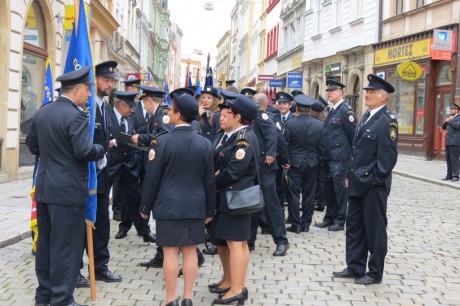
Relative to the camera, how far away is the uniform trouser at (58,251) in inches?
185

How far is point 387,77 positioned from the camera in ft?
78.1

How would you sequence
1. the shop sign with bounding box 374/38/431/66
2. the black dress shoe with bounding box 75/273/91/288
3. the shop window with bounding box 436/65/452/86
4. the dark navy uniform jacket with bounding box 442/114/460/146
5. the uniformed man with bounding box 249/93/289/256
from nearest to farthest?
the black dress shoe with bounding box 75/273/91/288 < the uniformed man with bounding box 249/93/289/256 < the dark navy uniform jacket with bounding box 442/114/460/146 < the shop window with bounding box 436/65/452/86 < the shop sign with bounding box 374/38/431/66

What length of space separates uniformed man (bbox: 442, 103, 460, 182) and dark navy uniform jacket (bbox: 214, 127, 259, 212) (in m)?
11.3

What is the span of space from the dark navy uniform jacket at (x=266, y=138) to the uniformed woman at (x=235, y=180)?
73.9 inches

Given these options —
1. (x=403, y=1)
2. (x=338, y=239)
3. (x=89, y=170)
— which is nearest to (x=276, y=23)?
(x=403, y=1)

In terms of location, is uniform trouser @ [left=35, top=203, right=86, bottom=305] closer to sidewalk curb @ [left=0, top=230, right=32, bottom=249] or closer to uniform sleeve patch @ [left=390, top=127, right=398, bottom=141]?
sidewalk curb @ [left=0, top=230, right=32, bottom=249]

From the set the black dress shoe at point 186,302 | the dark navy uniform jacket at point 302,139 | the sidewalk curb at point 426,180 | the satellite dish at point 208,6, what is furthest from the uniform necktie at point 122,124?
the satellite dish at point 208,6

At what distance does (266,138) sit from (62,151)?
3.22m

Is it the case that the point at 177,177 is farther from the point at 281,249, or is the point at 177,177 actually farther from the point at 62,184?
the point at 281,249

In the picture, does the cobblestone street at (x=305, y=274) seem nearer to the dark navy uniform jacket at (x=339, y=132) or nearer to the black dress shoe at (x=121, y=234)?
the black dress shoe at (x=121, y=234)

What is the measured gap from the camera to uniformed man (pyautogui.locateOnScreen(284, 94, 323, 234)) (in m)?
8.64

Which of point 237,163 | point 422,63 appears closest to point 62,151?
point 237,163

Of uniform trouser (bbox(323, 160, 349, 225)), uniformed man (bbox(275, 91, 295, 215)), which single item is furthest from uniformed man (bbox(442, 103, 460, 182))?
uniform trouser (bbox(323, 160, 349, 225))

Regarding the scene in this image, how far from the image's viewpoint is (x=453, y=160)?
15438mm
